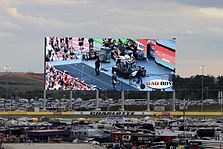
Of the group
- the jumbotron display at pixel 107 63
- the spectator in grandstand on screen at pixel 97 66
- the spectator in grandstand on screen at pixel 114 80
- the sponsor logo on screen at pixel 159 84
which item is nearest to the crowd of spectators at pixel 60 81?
the jumbotron display at pixel 107 63

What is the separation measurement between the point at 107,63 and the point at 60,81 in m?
6.18

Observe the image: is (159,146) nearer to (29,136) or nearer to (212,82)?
(29,136)

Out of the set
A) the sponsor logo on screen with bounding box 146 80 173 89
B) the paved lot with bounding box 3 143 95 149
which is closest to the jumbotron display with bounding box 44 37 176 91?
the sponsor logo on screen with bounding box 146 80 173 89

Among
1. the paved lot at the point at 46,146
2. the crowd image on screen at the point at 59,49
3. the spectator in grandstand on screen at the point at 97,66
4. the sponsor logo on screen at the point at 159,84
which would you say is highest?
the crowd image on screen at the point at 59,49

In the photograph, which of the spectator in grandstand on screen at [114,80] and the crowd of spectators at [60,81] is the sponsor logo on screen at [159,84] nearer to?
the spectator in grandstand on screen at [114,80]

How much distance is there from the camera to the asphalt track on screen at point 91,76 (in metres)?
91.0

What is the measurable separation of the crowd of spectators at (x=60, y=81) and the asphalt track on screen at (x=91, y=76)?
0.55 m

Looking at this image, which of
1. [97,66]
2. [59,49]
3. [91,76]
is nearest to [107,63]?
[97,66]

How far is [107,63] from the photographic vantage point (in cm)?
9219

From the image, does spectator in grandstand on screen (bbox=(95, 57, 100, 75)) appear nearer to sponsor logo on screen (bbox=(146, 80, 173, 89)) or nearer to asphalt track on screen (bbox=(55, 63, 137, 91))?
asphalt track on screen (bbox=(55, 63, 137, 91))

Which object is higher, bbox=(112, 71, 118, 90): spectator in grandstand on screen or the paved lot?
bbox=(112, 71, 118, 90): spectator in grandstand on screen

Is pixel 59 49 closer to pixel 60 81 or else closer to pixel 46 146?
pixel 60 81

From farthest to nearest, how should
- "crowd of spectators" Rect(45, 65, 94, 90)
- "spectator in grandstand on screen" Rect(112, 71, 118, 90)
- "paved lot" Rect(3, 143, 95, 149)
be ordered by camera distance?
1. "spectator in grandstand on screen" Rect(112, 71, 118, 90)
2. "crowd of spectators" Rect(45, 65, 94, 90)
3. "paved lot" Rect(3, 143, 95, 149)

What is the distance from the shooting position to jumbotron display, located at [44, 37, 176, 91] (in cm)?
9106
